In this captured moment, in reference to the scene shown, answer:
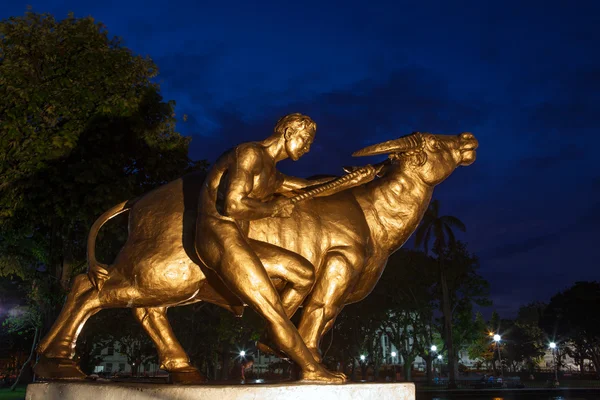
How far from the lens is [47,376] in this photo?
4.40 metres

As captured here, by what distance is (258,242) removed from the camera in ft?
14.4

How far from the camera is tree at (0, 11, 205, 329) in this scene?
1130 centimetres

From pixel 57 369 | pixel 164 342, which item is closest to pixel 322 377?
pixel 164 342

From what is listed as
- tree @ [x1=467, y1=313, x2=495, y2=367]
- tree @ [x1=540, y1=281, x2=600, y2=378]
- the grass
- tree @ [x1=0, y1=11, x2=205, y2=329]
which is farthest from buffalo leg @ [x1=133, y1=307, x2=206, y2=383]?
tree @ [x1=467, y1=313, x2=495, y2=367]

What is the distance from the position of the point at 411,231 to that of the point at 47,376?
3443 mm

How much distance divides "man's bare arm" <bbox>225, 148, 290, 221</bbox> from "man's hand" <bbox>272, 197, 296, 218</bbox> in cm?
1

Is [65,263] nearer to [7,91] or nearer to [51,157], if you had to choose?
[51,157]

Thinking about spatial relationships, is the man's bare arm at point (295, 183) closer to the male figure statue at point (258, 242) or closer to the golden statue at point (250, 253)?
the golden statue at point (250, 253)

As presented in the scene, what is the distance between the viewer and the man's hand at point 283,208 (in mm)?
4176

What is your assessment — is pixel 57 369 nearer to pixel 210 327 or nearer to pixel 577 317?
pixel 210 327

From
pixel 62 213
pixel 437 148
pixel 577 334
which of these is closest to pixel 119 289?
pixel 437 148

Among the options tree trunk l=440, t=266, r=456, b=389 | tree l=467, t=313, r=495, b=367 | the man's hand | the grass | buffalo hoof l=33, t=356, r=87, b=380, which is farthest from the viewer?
tree l=467, t=313, r=495, b=367

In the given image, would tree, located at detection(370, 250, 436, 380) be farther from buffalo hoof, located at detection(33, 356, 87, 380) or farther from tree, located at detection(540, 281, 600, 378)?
buffalo hoof, located at detection(33, 356, 87, 380)

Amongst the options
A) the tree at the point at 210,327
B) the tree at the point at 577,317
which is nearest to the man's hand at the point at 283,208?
the tree at the point at 210,327
